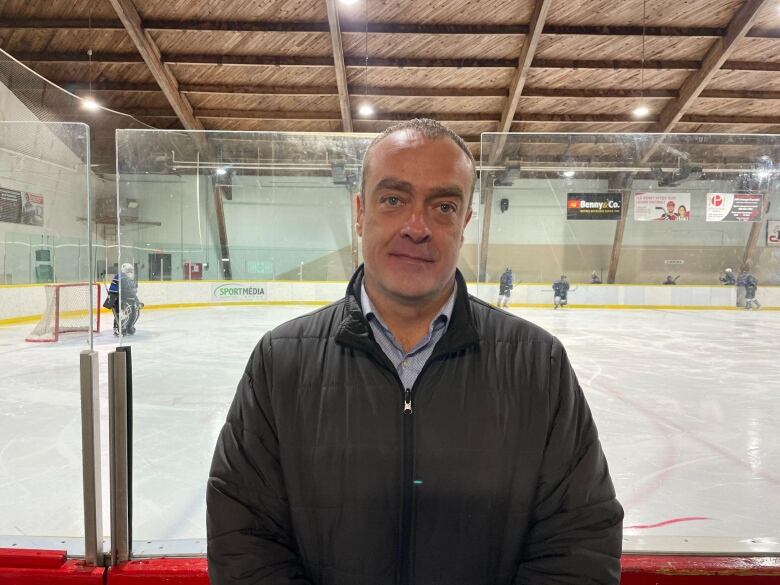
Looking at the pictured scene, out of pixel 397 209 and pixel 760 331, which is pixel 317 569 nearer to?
pixel 397 209

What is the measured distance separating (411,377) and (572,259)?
4.14 m

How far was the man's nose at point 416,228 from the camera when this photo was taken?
3.44 feet

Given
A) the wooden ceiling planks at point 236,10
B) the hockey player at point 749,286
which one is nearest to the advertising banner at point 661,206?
the hockey player at point 749,286

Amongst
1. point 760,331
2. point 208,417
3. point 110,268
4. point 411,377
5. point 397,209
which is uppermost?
point 397,209

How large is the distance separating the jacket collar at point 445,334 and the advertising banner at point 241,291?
312 cm

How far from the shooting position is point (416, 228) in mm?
1053

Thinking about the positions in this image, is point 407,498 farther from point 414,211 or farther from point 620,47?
point 620,47

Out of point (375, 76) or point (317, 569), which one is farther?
point (375, 76)

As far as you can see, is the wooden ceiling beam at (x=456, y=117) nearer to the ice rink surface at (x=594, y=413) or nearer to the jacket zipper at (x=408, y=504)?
the ice rink surface at (x=594, y=413)

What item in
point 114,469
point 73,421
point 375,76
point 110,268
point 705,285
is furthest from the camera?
point 375,76

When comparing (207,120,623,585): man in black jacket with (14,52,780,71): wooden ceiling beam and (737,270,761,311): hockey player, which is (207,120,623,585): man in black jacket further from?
Result: (14,52,780,71): wooden ceiling beam

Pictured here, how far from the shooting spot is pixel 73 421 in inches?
135

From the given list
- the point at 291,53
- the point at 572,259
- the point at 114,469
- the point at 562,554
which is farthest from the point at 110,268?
the point at 291,53

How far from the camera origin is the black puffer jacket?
3.35ft
